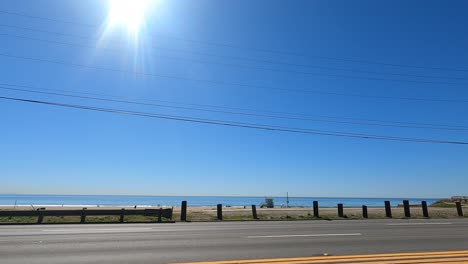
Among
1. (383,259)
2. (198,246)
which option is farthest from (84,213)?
(383,259)

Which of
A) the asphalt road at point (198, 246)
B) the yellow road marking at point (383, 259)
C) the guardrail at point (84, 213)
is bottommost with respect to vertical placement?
the yellow road marking at point (383, 259)

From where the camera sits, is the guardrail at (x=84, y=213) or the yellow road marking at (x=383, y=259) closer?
the yellow road marking at (x=383, y=259)

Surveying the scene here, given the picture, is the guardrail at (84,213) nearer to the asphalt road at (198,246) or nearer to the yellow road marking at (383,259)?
the asphalt road at (198,246)

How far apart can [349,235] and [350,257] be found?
4.66 m

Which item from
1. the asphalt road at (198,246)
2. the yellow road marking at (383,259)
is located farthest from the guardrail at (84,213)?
the yellow road marking at (383,259)

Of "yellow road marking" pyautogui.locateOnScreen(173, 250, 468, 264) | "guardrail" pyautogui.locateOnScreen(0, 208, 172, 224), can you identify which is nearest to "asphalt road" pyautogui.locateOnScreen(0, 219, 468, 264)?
"yellow road marking" pyautogui.locateOnScreen(173, 250, 468, 264)

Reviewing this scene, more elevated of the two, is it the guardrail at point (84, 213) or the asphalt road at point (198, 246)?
the guardrail at point (84, 213)

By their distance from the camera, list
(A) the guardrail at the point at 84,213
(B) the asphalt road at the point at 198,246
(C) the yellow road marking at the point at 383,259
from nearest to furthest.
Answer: (C) the yellow road marking at the point at 383,259
(B) the asphalt road at the point at 198,246
(A) the guardrail at the point at 84,213

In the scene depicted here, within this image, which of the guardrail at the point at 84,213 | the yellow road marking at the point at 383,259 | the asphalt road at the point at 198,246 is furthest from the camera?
the guardrail at the point at 84,213

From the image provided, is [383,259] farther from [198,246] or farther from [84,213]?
[84,213]

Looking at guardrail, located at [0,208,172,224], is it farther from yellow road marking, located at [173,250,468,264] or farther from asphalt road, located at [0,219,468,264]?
yellow road marking, located at [173,250,468,264]

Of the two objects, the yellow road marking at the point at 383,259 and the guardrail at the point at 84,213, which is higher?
the guardrail at the point at 84,213

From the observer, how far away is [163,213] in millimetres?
22125

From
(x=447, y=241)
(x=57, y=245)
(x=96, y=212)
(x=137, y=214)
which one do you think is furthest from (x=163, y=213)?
(x=447, y=241)
